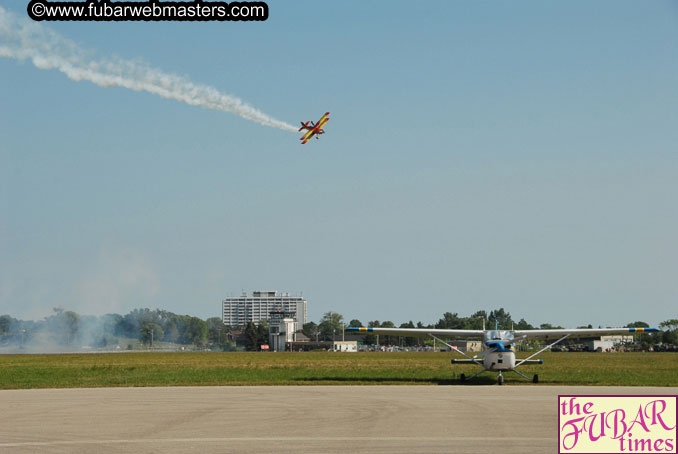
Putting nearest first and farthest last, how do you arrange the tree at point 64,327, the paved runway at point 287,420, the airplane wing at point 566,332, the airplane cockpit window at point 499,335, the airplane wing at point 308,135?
the paved runway at point 287,420 < the airplane cockpit window at point 499,335 < the airplane wing at point 566,332 < the airplane wing at point 308,135 < the tree at point 64,327

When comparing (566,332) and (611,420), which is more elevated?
(566,332)

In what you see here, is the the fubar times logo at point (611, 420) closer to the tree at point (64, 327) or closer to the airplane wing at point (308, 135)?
the airplane wing at point (308, 135)

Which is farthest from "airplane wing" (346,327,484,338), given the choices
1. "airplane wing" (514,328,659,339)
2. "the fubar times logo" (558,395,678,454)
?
"the fubar times logo" (558,395,678,454)

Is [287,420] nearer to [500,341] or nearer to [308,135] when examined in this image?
[500,341]

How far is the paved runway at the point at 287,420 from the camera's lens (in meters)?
14.2

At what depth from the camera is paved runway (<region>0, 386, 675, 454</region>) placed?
14219mm

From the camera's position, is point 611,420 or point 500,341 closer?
point 611,420

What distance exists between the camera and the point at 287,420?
18.2 m

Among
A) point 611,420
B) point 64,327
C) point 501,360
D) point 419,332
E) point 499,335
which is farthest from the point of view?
point 64,327

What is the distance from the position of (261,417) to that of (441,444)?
6.14 m

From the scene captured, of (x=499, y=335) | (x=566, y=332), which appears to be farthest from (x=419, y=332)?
(x=566, y=332)

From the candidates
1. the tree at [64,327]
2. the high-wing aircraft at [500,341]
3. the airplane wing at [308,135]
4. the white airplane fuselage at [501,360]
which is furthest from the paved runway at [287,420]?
the tree at [64,327]

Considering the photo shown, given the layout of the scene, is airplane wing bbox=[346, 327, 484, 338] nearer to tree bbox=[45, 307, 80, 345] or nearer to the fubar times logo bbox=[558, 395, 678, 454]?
the fubar times logo bbox=[558, 395, 678, 454]

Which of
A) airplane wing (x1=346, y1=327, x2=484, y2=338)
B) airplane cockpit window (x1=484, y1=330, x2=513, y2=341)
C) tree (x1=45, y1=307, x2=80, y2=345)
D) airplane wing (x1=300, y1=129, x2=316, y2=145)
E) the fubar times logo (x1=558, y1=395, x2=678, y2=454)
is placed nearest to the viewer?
the fubar times logo (x1=558, y1=395, x2=678, y2=454)
